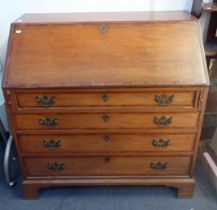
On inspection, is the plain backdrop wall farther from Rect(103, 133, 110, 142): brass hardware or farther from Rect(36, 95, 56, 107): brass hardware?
Rect(103, 133, 110, 142): brass hardware

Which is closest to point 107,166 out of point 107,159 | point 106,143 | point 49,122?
point 107,159

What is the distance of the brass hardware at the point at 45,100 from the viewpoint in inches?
52.1

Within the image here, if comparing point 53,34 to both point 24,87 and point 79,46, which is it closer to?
point 79,46

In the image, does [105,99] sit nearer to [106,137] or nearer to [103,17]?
[106,137]

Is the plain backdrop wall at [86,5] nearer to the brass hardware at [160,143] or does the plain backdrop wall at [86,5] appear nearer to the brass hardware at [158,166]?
the brass hardware at [160,143]

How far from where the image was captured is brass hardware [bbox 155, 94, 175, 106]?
4.29ft

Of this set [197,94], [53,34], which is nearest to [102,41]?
[53,34]

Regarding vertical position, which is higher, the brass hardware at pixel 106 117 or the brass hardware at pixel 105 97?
the brass hardware at pixel 105 97

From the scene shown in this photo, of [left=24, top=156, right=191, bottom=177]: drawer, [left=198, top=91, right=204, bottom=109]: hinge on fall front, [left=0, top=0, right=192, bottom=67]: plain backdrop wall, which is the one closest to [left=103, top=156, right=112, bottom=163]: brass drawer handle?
[left=24, top=156, right=191, bottom=177]: drawer

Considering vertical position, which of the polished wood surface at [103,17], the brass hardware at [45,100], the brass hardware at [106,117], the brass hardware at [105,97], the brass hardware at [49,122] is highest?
the polished wood surface at [103,17]

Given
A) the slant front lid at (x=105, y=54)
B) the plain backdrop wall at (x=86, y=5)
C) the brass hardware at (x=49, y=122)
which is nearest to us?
the slant front lid at (x=105, y=54)

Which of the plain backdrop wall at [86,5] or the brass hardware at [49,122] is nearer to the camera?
the brass hardware at [49,122]

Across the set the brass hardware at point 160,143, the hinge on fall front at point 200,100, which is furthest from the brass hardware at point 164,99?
the brass hardware at point 160,143

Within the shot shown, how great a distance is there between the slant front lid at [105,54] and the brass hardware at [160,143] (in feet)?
1.18
